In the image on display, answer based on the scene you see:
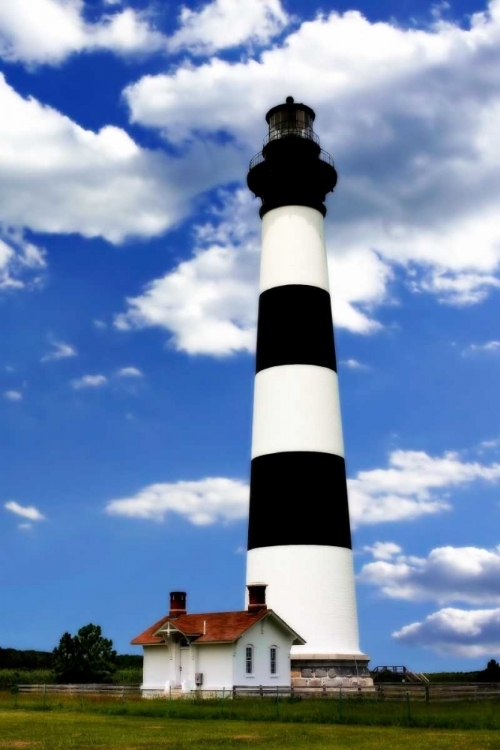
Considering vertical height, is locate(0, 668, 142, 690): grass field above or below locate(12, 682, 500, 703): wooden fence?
above

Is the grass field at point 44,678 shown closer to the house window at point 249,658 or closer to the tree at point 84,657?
the tree at point 84,657

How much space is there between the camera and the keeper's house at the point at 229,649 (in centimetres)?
3123

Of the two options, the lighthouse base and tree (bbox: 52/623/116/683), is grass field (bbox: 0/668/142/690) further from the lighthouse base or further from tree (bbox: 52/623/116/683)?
the lighthouse base

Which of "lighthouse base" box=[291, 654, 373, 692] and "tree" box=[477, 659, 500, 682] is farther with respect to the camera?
"tree" box=[477, 659, 500, 682]

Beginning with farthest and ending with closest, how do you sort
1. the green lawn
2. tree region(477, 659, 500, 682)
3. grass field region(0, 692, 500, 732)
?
tree region(477, 659, 500, 682) < grass field region(0, 692, 500, 732) < the green lawn

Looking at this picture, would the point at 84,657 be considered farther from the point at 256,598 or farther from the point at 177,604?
the point at 256,598

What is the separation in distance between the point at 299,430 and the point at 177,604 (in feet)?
29.2

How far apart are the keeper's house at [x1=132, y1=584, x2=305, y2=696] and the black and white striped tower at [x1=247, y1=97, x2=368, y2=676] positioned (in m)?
0.79

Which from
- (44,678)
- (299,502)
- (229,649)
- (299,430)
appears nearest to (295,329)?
(299,430)

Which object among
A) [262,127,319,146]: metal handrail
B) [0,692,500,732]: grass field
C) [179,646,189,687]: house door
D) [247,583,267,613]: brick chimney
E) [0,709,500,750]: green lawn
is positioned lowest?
[0,709,500,750]: green lawn

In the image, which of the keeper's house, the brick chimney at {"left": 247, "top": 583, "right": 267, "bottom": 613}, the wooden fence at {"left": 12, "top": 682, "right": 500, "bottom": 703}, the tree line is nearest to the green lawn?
the wooden fence at {"left": 12, "top": 682, "right": 500, "bottom": 703}

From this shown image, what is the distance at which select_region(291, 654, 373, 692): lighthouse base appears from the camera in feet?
104

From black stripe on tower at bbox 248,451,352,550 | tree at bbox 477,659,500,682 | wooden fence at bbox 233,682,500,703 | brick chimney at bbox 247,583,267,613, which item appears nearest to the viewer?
wooden fence at bbox 233,682,500,703

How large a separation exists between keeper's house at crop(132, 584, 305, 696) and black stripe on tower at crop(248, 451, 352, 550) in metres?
2.23
